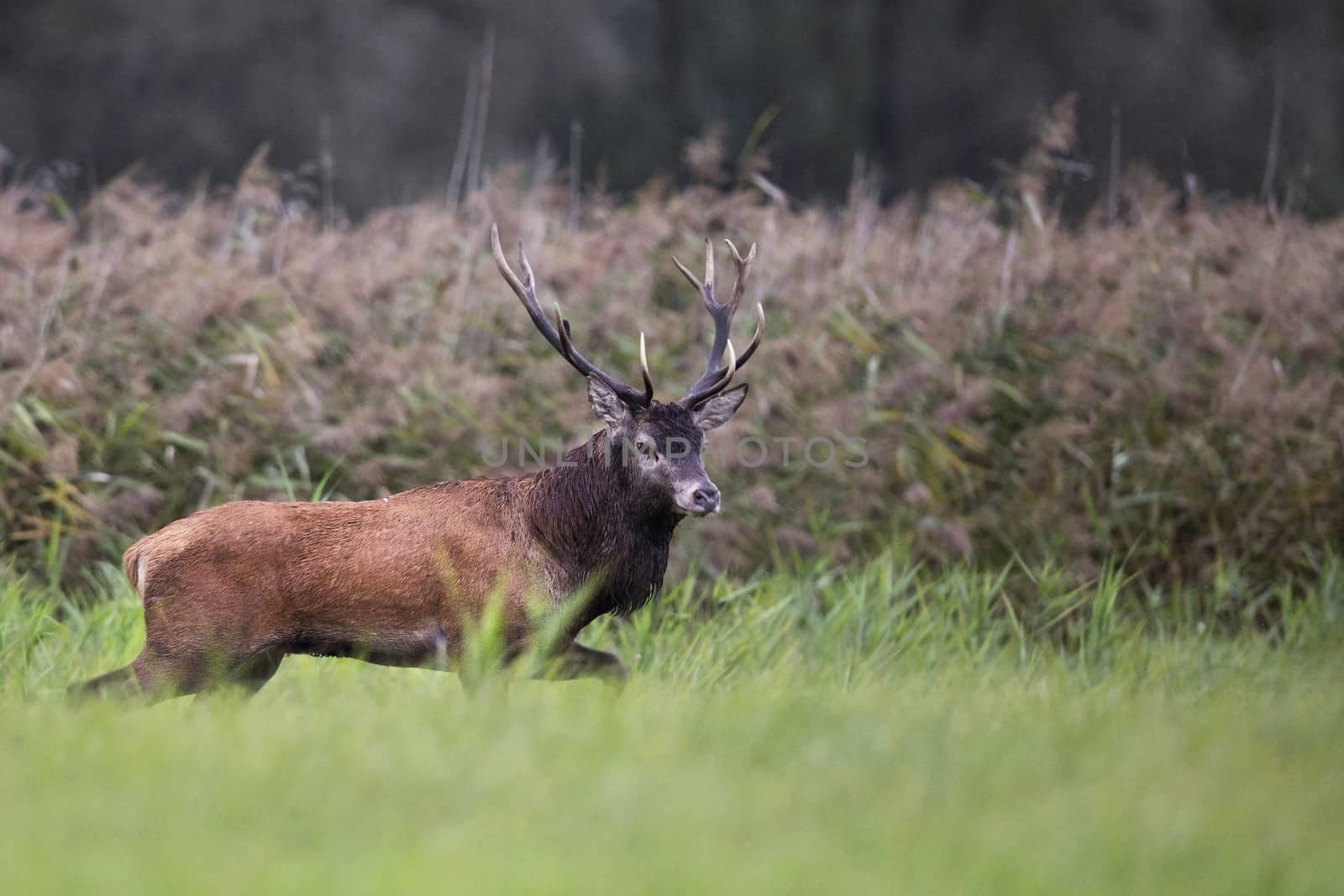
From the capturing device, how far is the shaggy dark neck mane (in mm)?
5359

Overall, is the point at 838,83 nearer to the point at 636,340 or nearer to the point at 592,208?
the point at 592,208

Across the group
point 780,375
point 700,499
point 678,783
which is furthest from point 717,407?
point 780,375

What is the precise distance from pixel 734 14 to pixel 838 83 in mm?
1426

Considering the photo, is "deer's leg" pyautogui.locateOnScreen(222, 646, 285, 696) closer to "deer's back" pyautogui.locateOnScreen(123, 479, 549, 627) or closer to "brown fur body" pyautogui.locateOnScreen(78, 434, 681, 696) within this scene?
"brown fur body" pyautogui.locateOnScreen(78, 434, 681, 696)

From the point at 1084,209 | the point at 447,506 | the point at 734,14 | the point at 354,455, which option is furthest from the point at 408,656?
the point at 734,14

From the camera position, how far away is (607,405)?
17.7 ft

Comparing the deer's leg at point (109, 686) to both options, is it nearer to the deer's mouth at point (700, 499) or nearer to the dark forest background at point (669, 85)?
the deer's mouth at point (700, 499)

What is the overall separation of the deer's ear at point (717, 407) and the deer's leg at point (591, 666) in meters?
0.80

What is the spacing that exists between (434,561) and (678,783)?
4.27ft

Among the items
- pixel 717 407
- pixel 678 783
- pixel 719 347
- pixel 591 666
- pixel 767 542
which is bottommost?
pixel 767 542

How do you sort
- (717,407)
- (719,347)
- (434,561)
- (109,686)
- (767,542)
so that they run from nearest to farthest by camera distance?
(109,686)
(434,561)
(717,407)
(719,347)
(767,542)

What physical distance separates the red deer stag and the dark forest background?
35.0ft

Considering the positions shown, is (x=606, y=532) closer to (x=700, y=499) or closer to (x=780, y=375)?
(x=700, y=499)

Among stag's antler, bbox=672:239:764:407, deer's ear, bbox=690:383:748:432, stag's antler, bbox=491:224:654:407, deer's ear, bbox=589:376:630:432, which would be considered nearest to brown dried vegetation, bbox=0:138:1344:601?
stag's antler, bbox=672:239:764:407
